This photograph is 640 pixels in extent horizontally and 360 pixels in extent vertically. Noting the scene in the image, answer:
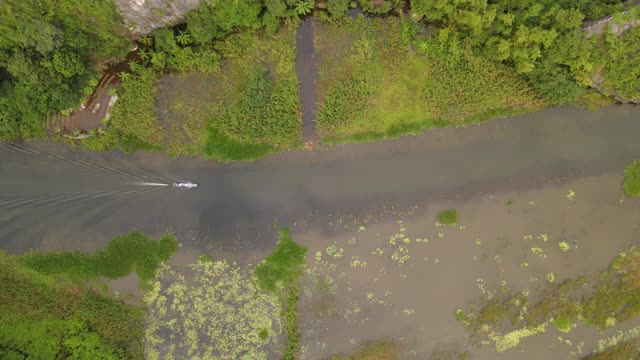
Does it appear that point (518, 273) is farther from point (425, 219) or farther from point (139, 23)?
point (139, 23)

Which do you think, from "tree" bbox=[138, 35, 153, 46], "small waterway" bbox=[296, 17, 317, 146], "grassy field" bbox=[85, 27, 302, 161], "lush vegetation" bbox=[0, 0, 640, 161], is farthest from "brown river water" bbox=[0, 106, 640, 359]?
"tree" bbox=[138, 35, 153, 46]

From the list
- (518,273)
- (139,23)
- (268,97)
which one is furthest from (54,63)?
(518,273)

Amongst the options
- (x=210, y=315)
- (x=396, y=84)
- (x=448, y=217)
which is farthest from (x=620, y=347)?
(x=210, y=315)

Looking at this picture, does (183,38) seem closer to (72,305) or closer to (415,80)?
(415,80)

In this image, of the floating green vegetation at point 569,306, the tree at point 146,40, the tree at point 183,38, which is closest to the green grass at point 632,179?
the floating green vegetation at point 569,306

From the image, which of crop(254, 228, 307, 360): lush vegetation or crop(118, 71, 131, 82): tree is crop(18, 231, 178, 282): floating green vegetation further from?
crop(118, 71, 131, 82): tree
